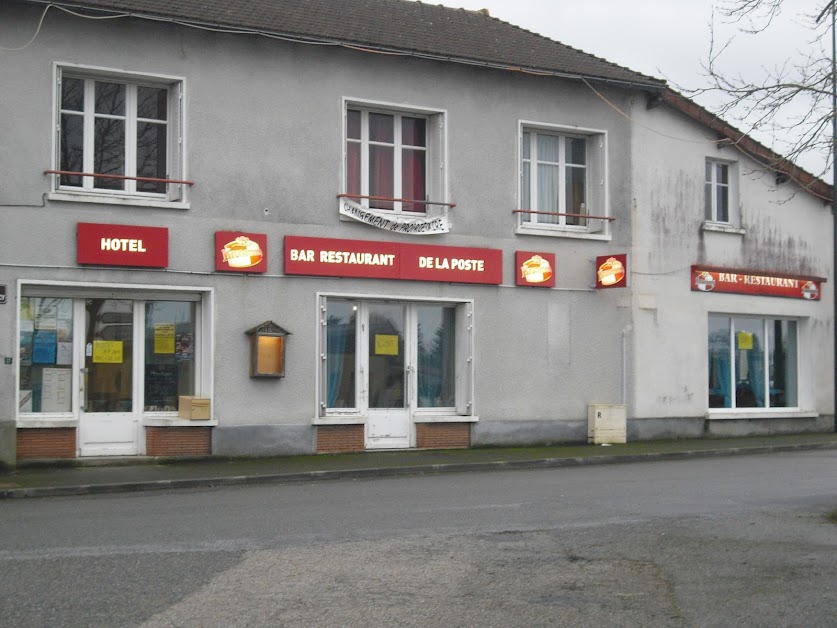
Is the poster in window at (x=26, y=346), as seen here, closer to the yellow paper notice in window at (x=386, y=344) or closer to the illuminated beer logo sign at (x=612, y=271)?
the yellow paper notice in window at (x=386, y=344)

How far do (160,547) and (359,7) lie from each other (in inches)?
559

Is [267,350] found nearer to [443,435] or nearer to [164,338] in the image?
[164,338]

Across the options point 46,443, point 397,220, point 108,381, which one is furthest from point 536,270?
point 46,443

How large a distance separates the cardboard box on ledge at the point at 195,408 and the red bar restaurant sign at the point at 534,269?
6.05 m

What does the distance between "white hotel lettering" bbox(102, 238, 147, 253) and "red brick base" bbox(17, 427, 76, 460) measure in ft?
8.78

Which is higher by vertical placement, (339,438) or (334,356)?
(334,356)

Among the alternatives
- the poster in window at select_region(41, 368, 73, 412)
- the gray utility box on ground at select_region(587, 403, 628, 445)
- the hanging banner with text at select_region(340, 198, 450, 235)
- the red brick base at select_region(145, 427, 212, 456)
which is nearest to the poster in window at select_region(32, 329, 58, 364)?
the poster in window at select_region(41, 368, 73, 412)

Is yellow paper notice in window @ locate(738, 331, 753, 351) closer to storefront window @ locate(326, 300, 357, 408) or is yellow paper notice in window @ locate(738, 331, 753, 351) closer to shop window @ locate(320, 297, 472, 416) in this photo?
shop window @ locate(320, 297, 472, 416)

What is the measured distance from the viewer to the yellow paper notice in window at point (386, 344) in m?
19.7

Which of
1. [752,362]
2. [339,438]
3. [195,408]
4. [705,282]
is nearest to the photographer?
[195,408]

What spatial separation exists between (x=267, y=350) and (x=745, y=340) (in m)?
11.1

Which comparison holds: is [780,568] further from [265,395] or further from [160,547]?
[265,395]

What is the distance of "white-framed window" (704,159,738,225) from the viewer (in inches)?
933

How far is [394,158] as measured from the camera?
1991 cm
